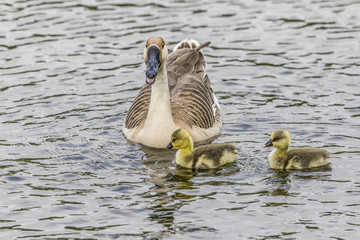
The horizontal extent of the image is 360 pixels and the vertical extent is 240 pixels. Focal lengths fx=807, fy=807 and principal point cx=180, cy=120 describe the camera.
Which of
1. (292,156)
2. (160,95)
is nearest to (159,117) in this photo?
(160,95)

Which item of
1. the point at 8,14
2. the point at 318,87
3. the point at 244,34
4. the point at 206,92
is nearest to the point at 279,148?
the point at 206,92

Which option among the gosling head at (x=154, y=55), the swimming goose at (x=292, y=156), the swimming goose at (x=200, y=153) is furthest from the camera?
the gosling head at (x=154, y=55)

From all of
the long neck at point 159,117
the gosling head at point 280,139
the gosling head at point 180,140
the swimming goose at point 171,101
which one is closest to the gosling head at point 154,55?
the swimming goose at point 171,101

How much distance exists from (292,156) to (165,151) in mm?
2474

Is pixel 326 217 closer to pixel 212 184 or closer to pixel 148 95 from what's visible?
pixel 212 184

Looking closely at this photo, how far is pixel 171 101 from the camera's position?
1468 centimetres

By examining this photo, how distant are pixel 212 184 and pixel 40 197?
2473 mm

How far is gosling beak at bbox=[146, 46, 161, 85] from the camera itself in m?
12.8

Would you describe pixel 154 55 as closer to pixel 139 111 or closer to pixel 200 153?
pixel 139 111

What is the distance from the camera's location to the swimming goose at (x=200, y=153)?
1240cm

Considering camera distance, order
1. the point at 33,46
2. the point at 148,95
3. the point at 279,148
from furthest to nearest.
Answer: the point at 33,46 → the point at 148,95 → the point at 279,148

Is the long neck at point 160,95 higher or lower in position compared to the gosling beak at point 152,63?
lower

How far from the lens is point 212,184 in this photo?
11758 millimetres

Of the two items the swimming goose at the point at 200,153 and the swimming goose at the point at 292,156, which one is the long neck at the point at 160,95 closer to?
the swimming goose at the point at 200,153
